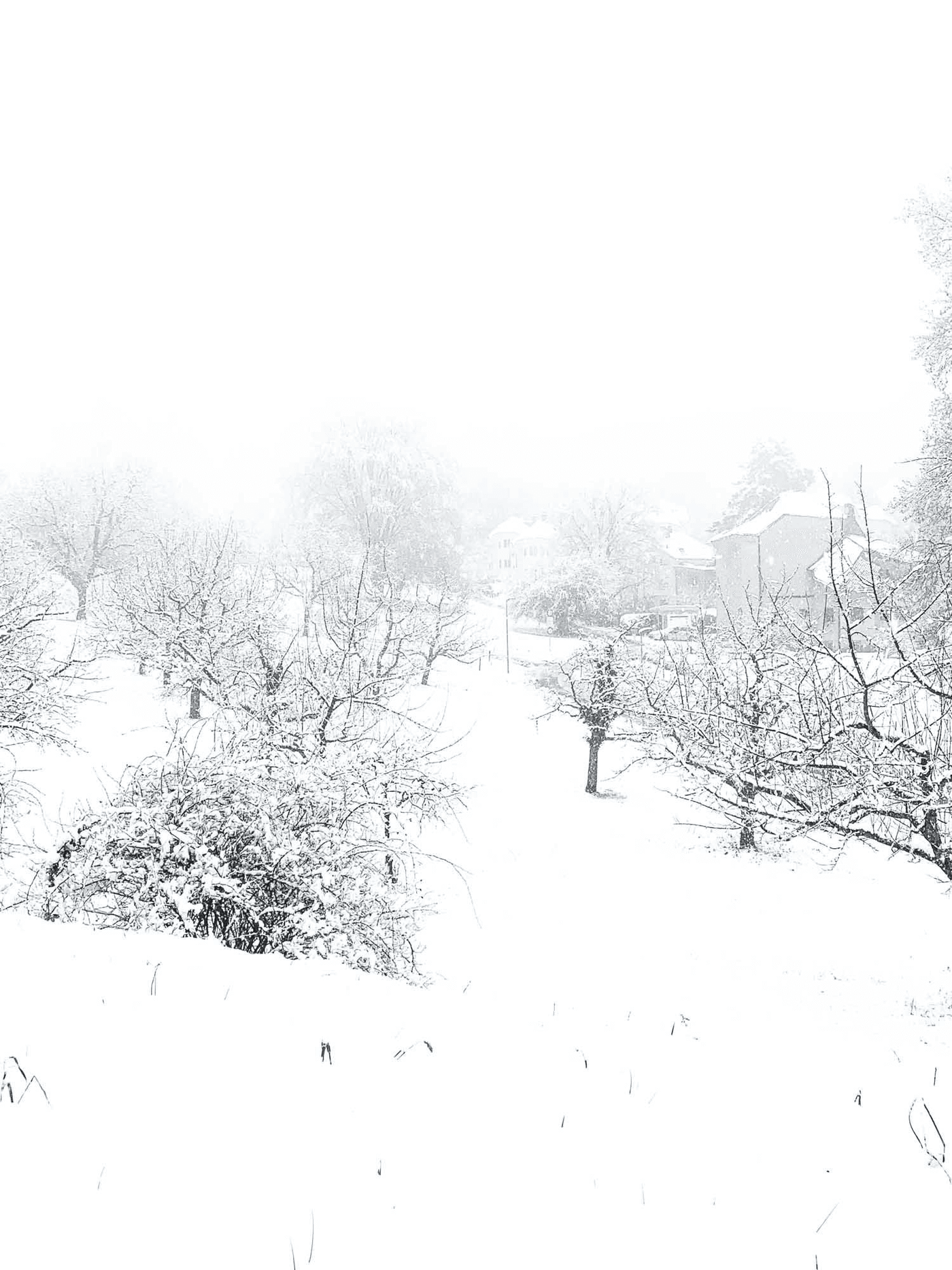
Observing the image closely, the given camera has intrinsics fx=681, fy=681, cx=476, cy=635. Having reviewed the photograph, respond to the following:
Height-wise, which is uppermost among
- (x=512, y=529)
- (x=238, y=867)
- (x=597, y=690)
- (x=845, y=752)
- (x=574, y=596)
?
(x=512, y=529)

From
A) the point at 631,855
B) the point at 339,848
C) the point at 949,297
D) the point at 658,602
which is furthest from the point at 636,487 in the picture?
the point at 339,848

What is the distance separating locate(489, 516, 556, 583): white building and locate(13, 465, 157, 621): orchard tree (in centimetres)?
3729

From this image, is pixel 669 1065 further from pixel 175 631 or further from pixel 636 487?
pixel 636 487

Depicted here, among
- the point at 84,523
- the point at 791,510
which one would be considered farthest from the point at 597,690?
the point at 791,510

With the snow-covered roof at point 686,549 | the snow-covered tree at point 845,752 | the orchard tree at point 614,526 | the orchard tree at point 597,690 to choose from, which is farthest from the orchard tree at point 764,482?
the snow-covered tree at point 845,752

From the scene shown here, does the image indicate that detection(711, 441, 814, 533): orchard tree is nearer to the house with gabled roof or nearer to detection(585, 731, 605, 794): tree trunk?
the house with gabled roof

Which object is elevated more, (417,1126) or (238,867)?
(238,867)

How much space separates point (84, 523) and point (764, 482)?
55.7 meters

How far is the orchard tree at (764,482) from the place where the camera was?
6194 centimetres

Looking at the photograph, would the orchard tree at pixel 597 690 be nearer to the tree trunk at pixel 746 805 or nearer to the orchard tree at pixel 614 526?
the tree trunk at pixel 746 805

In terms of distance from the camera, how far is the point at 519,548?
229 feet

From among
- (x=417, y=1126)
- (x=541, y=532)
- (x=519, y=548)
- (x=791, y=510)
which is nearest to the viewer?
(x=417, y=1126)

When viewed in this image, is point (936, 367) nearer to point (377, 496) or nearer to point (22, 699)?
point (22, 699)

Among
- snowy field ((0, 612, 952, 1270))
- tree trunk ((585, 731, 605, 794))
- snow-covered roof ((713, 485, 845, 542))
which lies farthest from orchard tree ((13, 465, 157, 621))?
snow-covered roof ((713, 485, 845, 542))
